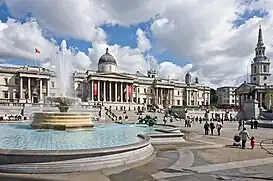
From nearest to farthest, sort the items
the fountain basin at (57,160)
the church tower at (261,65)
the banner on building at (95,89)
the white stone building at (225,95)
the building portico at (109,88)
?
the fountain basin at (57,160)
the banner on building at (95,89)
the building portico at (109,88)
the church tower at (261,65)
the white stone building at (225,95)

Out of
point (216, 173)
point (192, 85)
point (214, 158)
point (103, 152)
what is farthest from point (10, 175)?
point (192, 85)

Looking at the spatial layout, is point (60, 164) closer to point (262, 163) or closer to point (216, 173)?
point (216, 173)

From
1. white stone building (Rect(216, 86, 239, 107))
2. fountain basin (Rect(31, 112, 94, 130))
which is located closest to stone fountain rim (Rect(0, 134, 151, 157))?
fountain basin (Rect(31, 112, 94, 130))

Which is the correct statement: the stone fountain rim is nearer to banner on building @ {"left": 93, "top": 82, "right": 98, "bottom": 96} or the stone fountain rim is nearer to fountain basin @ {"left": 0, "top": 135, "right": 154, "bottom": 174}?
fountain basin @ {"left": 0, "top": 135, "right": 154, "bottom": 174}

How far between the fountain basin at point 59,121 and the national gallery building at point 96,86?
53282 mm

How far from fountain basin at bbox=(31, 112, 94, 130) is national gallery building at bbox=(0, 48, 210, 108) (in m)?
53.3

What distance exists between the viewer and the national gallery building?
8819cm

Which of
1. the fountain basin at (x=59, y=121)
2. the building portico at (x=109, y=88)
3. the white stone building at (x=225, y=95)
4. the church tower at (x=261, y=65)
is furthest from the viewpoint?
the white stone building at (x=225, y=95)

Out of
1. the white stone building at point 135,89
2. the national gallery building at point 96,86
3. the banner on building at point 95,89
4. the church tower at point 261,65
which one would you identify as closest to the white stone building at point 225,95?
the church tower at point 261,65

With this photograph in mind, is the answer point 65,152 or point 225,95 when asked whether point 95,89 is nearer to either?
point 65,152

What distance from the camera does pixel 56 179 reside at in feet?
28.3

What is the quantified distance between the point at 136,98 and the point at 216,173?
104 meters

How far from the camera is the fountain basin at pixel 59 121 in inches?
821

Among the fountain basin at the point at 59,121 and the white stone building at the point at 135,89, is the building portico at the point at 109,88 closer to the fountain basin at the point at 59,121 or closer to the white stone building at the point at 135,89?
the white stone building at the point at 135,89
